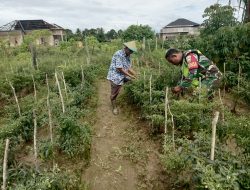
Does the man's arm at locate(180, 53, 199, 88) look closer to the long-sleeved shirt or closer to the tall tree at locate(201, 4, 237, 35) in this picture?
the long-sleeved shirt

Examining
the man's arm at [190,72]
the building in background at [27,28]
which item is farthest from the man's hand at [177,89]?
the building in background at [27,28]

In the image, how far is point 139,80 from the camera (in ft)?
19.7

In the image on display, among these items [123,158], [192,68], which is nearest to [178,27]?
[192,68]

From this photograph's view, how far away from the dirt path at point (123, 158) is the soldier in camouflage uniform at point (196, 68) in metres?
1.23

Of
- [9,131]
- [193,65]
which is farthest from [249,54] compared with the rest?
[9,131]

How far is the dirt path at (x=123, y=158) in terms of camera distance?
392cm

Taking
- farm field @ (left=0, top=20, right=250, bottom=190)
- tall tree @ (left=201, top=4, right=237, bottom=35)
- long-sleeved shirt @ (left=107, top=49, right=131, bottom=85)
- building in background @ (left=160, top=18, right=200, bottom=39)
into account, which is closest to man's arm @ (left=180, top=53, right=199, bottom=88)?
farm field @ (left=0, top=20, right=250, bottom=190)

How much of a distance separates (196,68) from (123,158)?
5.91ft

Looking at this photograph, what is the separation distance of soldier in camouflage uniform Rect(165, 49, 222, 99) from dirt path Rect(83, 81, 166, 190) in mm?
1227

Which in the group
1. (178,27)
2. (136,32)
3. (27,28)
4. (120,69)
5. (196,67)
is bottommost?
(120,69)

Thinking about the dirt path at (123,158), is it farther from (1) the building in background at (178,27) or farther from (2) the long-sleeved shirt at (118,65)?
(1) the building in background at (178,27)

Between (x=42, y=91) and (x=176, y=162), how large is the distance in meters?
5.33

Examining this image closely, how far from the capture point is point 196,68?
186 inches

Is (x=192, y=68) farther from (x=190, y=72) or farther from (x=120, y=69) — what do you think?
(x=120, y=69)
